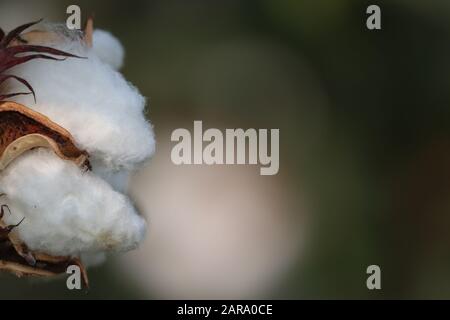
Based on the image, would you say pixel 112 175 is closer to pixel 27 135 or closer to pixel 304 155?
pixel 27 135

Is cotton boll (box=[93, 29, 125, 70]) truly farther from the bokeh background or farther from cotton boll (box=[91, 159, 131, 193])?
the bokeh background

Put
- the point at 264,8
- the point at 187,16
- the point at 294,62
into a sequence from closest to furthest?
the point at 264,8, the point at 187,16, the point at 294,62

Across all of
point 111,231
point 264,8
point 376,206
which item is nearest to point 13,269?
point 111,231

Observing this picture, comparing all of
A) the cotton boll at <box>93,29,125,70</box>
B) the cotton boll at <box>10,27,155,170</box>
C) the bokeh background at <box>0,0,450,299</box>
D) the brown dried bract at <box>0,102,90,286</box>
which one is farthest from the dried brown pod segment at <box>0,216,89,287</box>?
the bokeh background at <box>0,0,450,299</box>

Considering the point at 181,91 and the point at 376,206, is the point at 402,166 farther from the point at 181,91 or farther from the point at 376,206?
the point at 181,91

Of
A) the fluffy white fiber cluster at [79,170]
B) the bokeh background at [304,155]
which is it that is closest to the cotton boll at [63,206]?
the fluffy white fiber cluster at [79,170]

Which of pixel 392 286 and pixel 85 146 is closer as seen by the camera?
pixel 85 146

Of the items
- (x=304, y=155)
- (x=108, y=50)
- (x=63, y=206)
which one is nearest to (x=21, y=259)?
(x=63, y=206)
